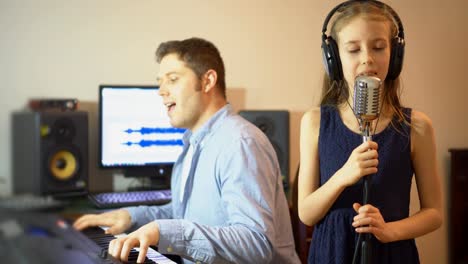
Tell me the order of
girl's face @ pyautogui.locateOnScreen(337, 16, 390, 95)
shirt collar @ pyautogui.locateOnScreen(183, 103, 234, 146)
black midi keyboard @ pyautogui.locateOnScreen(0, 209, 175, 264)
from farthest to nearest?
shirt collar @ pyautogui.locateOnScreen(183, 103, 234, 146) < girl's face @ pyautogui.locateOnScreen(337, 16, 390, 95) < black midi keyboard @ pyautogui.locateOnScreen(0, 209, 175, 264)

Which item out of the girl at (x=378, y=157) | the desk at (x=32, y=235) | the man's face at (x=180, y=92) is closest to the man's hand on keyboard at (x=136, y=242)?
the girl at (x=378, y=157)

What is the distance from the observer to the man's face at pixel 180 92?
5.54ft

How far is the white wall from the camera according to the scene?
260cm

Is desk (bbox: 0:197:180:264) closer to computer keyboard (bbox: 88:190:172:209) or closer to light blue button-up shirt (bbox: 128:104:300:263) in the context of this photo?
light blue button-up shirt (bbox: 128:104:300:263)

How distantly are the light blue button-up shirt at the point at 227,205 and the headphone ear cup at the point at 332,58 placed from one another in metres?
0.33

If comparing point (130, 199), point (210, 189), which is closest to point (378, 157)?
point (210, 189)

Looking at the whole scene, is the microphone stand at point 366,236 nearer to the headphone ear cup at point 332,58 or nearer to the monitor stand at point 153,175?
the headphone ear cup at point 332,58

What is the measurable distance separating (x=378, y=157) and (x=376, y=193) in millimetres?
85

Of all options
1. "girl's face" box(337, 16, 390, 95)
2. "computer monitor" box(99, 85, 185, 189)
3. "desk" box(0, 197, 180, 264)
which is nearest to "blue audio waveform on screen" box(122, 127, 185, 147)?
"computer monitor" box(99, 85, 185, 189)

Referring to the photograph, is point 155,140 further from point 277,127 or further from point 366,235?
point 366,235

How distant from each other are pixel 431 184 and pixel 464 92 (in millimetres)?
2656

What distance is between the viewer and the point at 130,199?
236cm

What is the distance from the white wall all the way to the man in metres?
0.68

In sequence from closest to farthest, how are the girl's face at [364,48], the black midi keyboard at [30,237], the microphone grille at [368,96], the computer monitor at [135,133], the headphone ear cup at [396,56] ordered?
the black midi keyboard at [30,237] < the microphone grille at [368,96] < the girl's face at [364,48] < the headphone ear cup at [396,56] < the computer monitor at [135,133]
